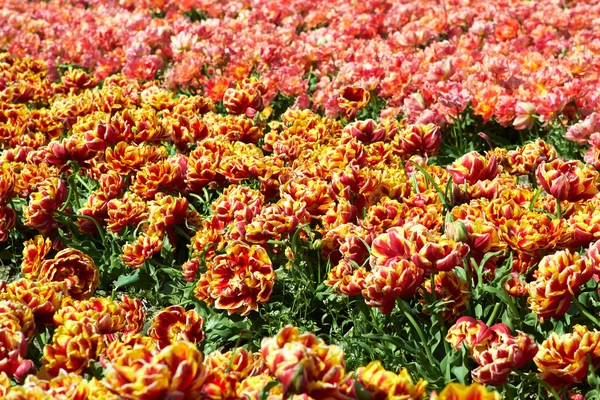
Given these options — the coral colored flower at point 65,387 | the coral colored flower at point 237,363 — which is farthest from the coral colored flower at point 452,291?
the coral colored flower at point 65,387

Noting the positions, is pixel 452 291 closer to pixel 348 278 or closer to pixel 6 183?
pixel 348 278

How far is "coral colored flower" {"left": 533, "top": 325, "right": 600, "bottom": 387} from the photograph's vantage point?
168 cm

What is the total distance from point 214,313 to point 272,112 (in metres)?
1.91

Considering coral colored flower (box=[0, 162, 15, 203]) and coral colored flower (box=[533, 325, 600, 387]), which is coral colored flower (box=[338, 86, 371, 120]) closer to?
coral colored flower (box=[0, 162, 15, 203])

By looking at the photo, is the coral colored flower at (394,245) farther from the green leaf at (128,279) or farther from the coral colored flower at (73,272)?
the green leaf at (128,279)

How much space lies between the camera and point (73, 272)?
87.4 inches

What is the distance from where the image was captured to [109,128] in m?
2.78

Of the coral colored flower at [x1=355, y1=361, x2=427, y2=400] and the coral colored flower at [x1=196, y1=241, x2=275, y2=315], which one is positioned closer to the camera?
the coral colored flower at [x1=355, y1=361, x2=427, y2=400]

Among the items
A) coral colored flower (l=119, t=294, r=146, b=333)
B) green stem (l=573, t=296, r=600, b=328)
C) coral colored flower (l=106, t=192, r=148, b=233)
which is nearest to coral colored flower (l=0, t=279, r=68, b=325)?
coral colored flower (l=119, t=294, r=146, b=333)

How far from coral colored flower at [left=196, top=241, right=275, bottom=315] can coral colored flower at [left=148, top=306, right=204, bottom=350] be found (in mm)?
144

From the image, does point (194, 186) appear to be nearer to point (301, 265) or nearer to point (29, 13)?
point (301, 265)

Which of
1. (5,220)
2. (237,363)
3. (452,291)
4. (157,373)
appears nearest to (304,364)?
(157,373)

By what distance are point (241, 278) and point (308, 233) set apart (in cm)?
39

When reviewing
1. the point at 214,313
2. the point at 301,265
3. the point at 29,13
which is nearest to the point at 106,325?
the point at 214,313
